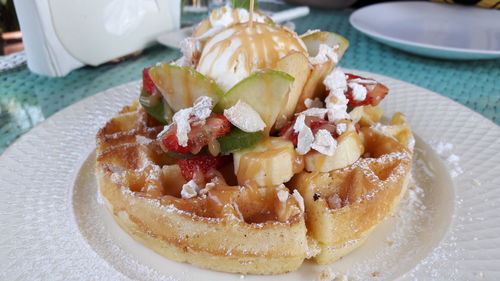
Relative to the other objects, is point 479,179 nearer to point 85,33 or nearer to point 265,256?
point 265,256

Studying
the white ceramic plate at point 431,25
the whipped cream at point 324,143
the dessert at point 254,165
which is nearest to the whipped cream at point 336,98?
the dessert at point 254,165

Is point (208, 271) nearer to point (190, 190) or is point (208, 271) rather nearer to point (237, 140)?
point (190, 190)

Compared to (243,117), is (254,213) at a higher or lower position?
lower

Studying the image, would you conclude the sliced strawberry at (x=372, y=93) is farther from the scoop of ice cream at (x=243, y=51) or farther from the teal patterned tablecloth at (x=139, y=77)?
the teal patterned tablecloth at (x=139, y=77)

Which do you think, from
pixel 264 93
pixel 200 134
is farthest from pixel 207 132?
pixel 264 93

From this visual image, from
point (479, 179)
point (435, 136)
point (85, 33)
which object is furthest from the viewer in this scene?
point (85, 33)

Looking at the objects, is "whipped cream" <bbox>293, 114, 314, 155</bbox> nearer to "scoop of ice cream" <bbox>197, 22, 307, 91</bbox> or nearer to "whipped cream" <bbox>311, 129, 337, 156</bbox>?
"whipped cream" <bbox>311, 129, 337, 156</bbox>

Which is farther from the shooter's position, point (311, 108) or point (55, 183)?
point (55, 183)

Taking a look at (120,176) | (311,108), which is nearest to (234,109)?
(311,108)
